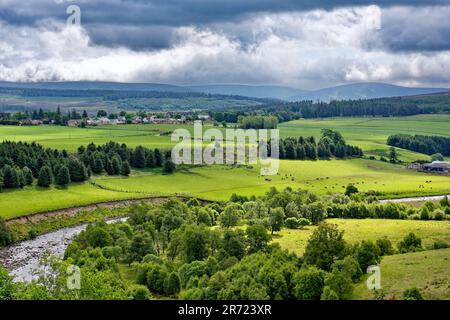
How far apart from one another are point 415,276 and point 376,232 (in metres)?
37.6

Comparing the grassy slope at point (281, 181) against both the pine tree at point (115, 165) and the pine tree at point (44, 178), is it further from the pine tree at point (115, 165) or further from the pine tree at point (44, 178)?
the pine tree at point (44, 178)

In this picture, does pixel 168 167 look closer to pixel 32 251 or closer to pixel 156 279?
pixel 32 251

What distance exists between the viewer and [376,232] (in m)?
94.9

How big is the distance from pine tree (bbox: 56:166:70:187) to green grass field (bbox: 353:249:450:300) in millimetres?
93364

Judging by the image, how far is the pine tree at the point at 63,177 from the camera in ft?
465

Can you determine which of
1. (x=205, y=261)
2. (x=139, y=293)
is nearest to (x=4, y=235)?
(x=205, y=261)

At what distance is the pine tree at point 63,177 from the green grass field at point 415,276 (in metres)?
93.4

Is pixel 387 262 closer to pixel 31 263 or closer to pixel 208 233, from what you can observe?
pixel 208 233

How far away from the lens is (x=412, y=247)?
76.9m

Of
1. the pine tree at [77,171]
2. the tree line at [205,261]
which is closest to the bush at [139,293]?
the tree line at [205,261]

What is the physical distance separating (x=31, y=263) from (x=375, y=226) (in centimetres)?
5823

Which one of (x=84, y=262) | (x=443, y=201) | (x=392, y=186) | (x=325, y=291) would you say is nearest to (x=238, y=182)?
(x=392, y=186)
